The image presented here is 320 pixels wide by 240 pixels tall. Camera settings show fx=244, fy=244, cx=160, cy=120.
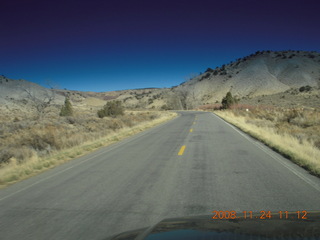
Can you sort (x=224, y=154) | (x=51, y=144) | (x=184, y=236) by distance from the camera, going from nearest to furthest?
1. (x=184, y=236)
2. (x=224, y=154)
3. (x=51, y=144)

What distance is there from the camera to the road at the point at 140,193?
12.2 feet

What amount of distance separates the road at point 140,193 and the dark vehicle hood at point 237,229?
1.25 meters

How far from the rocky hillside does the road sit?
78.3m

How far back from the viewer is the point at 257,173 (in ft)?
20.3

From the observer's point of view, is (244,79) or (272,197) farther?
(244,79)

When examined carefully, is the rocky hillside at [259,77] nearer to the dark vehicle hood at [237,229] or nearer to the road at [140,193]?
the road at [140,193]

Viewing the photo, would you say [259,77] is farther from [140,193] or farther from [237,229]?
[237,229]

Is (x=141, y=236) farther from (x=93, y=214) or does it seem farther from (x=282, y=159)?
(x=282, y=159)

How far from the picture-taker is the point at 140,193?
4.92 metres

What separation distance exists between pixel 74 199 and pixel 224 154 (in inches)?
219

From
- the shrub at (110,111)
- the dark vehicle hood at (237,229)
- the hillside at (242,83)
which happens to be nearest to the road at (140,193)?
the dark vehicle hood at (237,229)

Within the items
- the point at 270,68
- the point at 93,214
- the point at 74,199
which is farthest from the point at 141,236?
the point at 270,68

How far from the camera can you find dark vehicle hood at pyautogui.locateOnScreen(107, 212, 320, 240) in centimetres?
201

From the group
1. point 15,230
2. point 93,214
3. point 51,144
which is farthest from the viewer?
point 51,144
